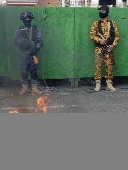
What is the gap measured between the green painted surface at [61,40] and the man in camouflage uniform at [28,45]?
452mm

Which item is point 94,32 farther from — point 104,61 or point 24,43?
point 24,43

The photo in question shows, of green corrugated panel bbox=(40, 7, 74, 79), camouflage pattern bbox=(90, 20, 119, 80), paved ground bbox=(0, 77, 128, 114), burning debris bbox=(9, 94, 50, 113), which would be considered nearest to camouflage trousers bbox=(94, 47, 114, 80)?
camouflage pattern bbox=(90, 20, 119, 80)

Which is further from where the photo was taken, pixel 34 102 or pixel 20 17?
pixel 20 17

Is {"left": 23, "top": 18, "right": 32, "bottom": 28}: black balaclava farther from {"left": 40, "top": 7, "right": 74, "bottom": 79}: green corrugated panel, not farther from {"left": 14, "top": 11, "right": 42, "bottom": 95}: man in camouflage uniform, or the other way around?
{"left": 40, "top": 7, "right": 74, "bottom": 79}: green corrugated panel

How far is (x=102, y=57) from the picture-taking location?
21.4 feet

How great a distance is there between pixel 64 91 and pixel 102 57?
1210 mm

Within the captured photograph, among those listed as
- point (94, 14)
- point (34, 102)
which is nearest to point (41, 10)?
point (94, 14)

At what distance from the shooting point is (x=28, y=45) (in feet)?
19.6

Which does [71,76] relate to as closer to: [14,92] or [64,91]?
[64,91]

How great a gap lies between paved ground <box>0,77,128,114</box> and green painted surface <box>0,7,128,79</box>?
370mm

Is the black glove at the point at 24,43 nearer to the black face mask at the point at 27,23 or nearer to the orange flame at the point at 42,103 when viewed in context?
the black face mask at the point at 27,23

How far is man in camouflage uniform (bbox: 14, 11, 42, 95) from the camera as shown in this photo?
5945 mm

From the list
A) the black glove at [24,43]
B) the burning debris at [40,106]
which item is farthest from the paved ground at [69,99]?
the black glove at [24,43]

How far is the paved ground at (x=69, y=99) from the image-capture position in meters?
5.34
